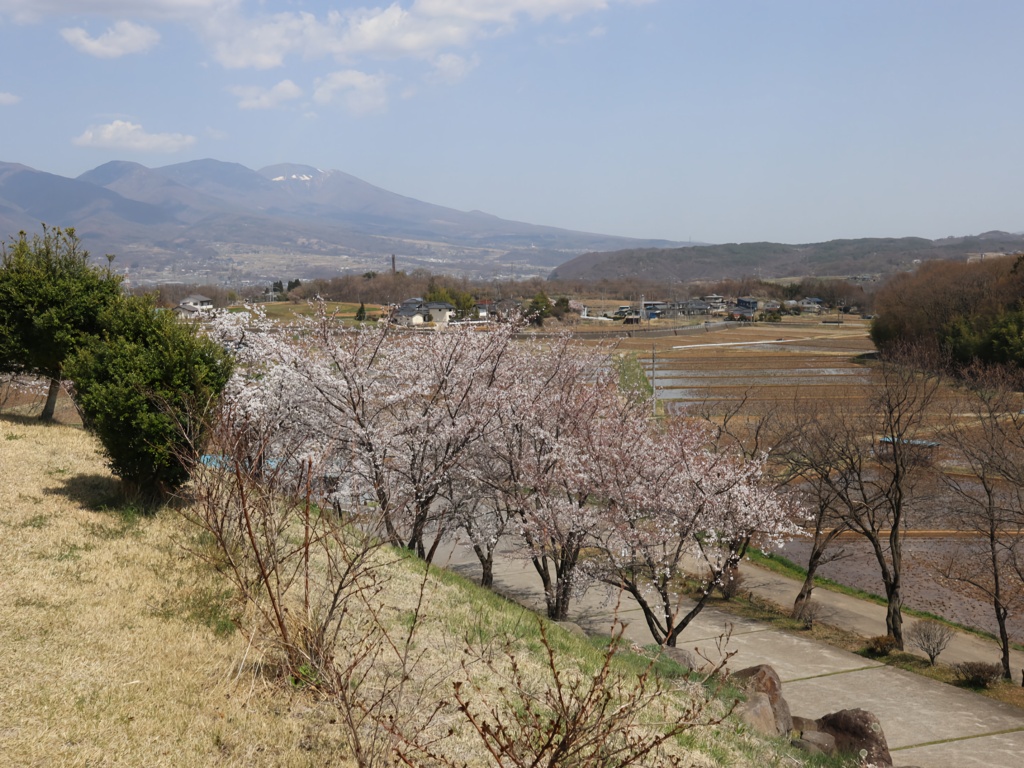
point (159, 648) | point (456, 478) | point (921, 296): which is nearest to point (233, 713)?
point (159, 648)

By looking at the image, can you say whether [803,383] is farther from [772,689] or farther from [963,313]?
[772,689]

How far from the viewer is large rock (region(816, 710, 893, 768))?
9656mm

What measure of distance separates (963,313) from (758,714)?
60425mm

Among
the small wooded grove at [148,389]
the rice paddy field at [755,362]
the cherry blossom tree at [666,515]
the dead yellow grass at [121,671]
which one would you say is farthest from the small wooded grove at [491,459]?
the rice paddy field at [755,362]

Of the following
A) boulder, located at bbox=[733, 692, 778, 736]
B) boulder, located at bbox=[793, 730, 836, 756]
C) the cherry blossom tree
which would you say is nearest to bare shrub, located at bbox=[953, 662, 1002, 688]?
the cherry blossom tree

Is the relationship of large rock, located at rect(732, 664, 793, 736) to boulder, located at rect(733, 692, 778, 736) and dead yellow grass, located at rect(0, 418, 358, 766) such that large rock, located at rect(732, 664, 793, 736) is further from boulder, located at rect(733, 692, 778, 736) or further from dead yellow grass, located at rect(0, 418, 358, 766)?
dead yellow grass, located at rect(0, 418, 358, 766)

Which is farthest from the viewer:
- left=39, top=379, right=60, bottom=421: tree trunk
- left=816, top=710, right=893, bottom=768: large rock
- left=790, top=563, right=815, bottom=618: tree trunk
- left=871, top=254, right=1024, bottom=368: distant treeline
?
left=871, top=254, right=1024, bottom=368: distant treeline

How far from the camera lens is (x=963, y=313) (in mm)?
60375

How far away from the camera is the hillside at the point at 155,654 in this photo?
5414mm

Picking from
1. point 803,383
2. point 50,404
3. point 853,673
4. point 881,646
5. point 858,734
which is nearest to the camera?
point 858,734

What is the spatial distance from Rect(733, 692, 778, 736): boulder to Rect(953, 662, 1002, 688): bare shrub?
25.6 ft

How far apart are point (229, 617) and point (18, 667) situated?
194 cm

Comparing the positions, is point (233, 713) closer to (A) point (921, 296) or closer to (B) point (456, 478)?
(B) point (456, 478)

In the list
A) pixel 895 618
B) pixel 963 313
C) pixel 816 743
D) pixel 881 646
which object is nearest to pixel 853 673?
pixel 881 646
